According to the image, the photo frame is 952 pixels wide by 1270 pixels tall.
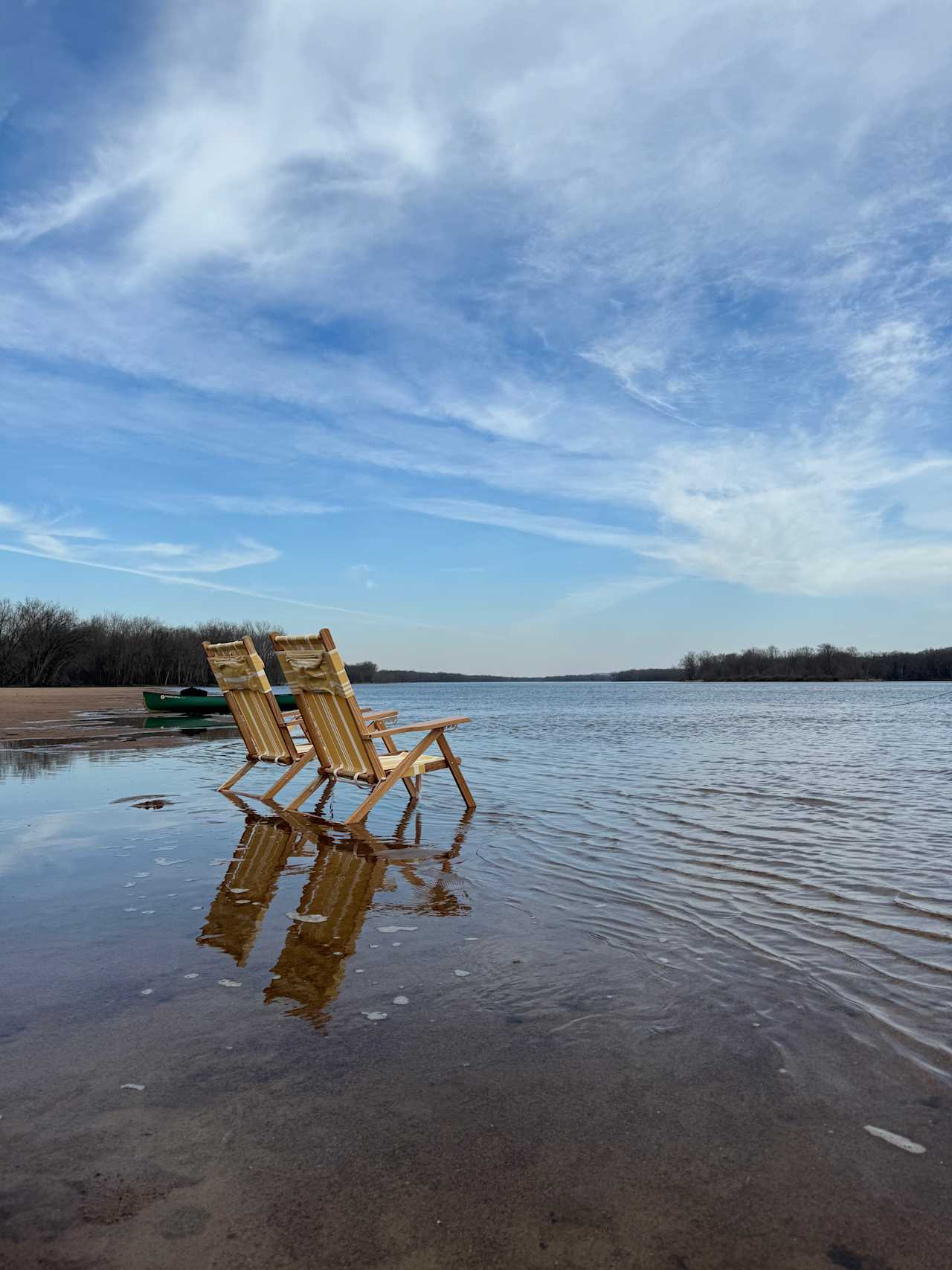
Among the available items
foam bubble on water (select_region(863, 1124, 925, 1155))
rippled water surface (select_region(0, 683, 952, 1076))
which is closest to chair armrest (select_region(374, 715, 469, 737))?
rippled water surface (select_region(0, 683, 952, 1076))

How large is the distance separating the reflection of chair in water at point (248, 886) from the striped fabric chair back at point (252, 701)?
1.10 m

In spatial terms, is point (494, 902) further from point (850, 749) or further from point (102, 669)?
point (102, 669)

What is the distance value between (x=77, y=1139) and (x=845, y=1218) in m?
1.95

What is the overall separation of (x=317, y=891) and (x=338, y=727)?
7.71 ft

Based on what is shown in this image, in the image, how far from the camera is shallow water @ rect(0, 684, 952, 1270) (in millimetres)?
1876

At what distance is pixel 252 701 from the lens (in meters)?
8.70

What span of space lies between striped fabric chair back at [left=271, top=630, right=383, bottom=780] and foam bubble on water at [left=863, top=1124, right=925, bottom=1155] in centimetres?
490

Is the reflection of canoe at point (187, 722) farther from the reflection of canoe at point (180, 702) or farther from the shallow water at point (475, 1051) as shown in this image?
the shallow water at point (475, 1051)

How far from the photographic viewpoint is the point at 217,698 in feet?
97.2

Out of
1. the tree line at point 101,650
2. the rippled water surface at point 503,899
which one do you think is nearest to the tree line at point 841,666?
the tree line at point 101,650

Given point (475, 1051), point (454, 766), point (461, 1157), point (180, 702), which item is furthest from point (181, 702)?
point (461, 1157)

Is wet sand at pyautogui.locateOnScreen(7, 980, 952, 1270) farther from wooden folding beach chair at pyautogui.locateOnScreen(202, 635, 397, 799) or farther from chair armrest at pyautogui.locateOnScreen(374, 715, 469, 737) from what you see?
wooden folding beach chair at pyautogui.locateOnScreen(202, 635, 397, 799)

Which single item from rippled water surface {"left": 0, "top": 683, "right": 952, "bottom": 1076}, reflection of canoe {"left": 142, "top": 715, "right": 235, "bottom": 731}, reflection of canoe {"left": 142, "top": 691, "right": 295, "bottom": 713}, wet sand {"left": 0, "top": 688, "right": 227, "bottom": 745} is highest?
reflection of canoe {"left": 142, "top": 691, "right": 295, "bottom": 713}

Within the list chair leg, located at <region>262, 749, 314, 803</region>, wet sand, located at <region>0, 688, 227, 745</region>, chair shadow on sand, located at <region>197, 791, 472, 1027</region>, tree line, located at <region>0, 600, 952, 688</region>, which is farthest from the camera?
tree line, located at <region>0, 600, 952, 688</region>
